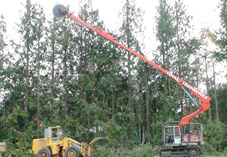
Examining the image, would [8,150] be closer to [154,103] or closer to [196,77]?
[154,103]

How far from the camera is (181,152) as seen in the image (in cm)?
1669

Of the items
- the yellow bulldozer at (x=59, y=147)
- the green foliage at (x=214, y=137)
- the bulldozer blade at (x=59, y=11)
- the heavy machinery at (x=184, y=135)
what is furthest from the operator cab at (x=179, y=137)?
the bulldozer blade at (x=59, y=11)

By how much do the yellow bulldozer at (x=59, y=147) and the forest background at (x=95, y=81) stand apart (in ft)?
24.5

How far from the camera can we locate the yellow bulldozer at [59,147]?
15965mm

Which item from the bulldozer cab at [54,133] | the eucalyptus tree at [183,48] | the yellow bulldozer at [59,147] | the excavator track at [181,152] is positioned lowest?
the excavator track at [181,152]

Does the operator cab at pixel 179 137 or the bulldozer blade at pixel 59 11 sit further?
the bulldozer blade at pixel 59 11

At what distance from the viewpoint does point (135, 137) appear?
27.0 m

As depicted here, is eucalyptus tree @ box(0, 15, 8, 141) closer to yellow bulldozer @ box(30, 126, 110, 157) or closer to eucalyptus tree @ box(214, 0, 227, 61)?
yellow bulldozer @ box(30, 126, 110, 157)

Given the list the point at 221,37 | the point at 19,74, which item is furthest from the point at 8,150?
the point at 221,37

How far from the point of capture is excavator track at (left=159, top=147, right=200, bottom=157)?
654 inches

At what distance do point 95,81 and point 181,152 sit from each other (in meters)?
13.2

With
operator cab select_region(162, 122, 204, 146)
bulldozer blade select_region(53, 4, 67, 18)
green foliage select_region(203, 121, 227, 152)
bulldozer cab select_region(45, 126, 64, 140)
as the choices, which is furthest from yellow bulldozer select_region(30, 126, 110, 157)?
green foliage select_region(203, 121, 227, 152)

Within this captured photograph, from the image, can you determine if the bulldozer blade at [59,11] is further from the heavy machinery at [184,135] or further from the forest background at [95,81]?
the forest background at [95,81]

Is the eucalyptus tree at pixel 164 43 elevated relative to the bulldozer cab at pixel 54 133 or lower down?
elevated
